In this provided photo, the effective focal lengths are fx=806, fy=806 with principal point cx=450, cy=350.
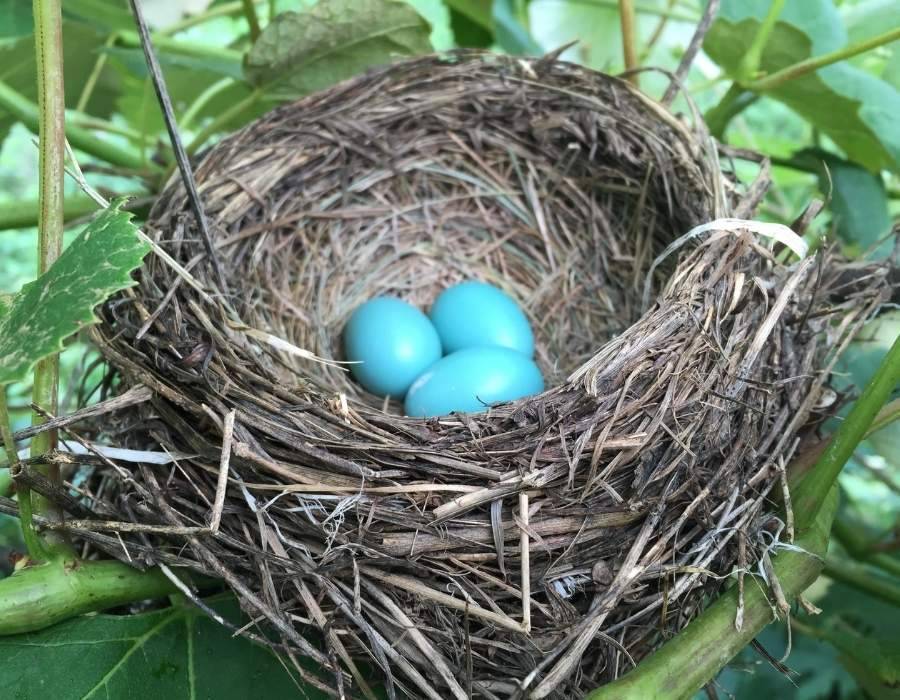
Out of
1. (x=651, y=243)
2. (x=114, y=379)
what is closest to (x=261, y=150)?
(x=114, y=379)

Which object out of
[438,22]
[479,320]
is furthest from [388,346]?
[438,22]

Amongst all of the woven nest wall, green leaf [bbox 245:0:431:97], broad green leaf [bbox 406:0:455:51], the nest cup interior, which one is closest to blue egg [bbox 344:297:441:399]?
the nest cup interior

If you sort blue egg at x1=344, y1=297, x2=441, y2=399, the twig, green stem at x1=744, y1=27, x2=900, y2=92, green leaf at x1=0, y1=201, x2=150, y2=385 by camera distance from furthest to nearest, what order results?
1. blue egg at x1=344, y1=297, x2=441, y2=399
2. the twig
3. green stem at x1=744, y1=27, x2=900, y2=92
4. green leaf at x1=0, y1=201, x2=150, y2=385

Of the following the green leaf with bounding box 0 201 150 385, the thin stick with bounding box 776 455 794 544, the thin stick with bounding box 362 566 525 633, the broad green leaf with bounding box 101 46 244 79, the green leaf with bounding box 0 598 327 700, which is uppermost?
the broad green leaf with bounding box 101 46 244 79

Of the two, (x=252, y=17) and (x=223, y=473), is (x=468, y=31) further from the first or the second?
(x=223, y=473)

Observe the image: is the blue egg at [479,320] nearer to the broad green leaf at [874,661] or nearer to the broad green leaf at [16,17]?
the broad green leaf at [874,661]

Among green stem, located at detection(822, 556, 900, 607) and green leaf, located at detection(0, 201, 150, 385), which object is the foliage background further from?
green leaf, located at detection(0, 201, 150, 385)
